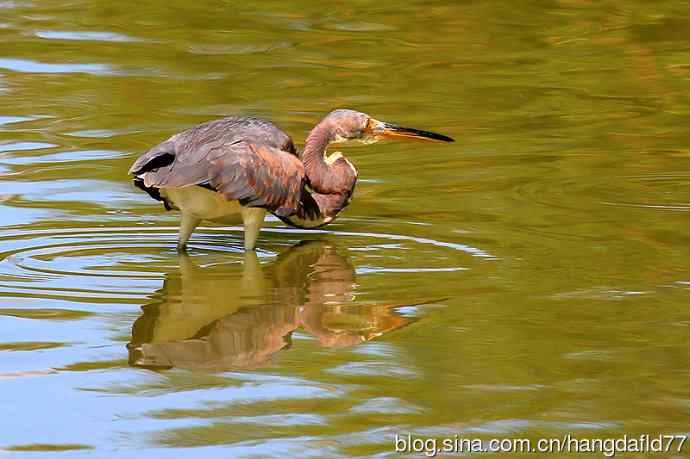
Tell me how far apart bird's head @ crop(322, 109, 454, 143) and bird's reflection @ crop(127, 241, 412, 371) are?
1.10m

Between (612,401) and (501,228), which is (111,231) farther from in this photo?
(612,401)

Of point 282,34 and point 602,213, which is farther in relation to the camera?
point 282,34

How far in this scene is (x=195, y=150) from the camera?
9.89 meters

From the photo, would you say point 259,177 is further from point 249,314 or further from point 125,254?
point 249,314

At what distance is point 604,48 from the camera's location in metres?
17.0

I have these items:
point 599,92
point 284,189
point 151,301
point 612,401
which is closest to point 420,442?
point 612,401

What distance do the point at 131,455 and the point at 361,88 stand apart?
30.7ft

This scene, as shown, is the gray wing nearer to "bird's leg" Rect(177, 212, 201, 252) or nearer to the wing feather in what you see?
the wing feather

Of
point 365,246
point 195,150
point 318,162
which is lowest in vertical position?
point 365,246

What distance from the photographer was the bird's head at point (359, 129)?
1104 centimetres

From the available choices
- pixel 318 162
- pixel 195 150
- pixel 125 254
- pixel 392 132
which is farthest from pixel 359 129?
pixel 125 254

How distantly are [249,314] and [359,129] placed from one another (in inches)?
108

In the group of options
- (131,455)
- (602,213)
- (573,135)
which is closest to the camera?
(131,455)

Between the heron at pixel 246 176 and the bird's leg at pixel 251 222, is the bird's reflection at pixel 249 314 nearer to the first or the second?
the bird's leg at pixel 251 222
